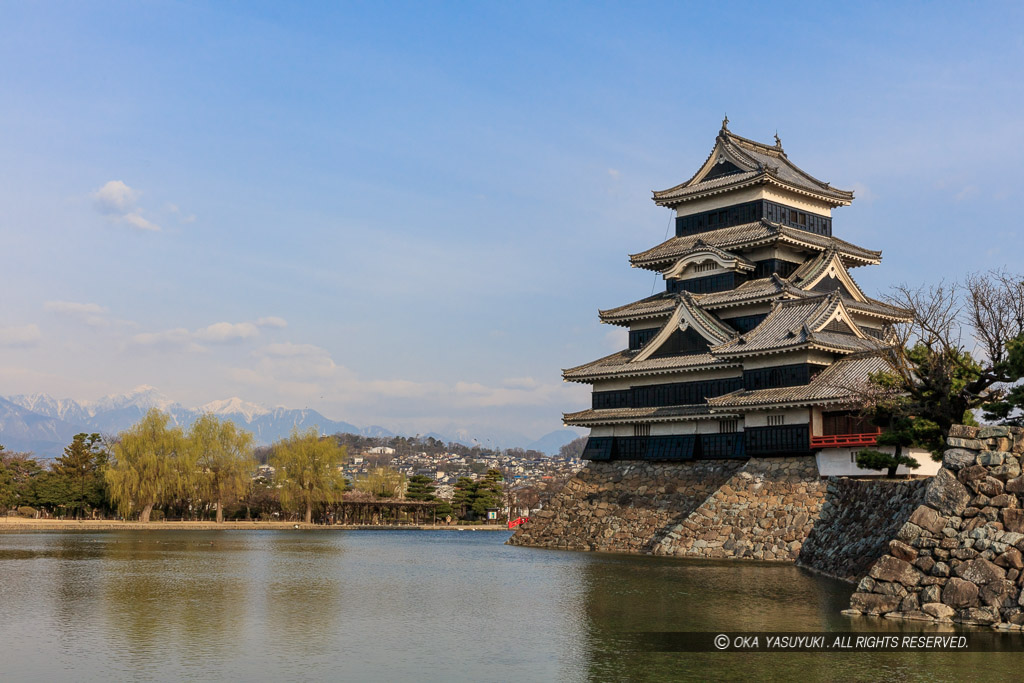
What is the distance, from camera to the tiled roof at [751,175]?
42281mm

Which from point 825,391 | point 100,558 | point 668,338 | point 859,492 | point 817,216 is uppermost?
point 817,216

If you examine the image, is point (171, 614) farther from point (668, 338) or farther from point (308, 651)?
point (668, 338)

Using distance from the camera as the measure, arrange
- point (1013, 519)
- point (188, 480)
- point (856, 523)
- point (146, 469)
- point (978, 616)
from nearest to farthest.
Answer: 1. point (978, 616)
2. point (1013, 519)
3. point (856, 523)
4. point (146, 469)
5. point (188, 480)

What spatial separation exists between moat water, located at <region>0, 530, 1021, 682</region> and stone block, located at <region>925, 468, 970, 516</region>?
2.46 meters

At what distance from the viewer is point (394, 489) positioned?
3233 inches

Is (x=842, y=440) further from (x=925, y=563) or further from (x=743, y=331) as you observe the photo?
(x=925, y=563)

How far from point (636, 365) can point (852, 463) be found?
10639mm

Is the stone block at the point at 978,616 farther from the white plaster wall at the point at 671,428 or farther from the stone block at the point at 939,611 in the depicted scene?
the white plaster wall at the point at 671,428

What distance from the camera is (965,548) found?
16.5 m

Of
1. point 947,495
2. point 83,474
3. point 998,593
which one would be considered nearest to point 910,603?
point 998,593

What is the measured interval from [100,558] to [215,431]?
33.1 metres

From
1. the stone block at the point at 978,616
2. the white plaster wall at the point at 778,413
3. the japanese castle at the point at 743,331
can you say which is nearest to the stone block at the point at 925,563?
the stone block at the point at 978,616

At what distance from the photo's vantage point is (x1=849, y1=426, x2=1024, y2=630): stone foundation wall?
15898 mm

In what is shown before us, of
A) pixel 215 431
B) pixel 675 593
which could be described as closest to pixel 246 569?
pixel 675 593
